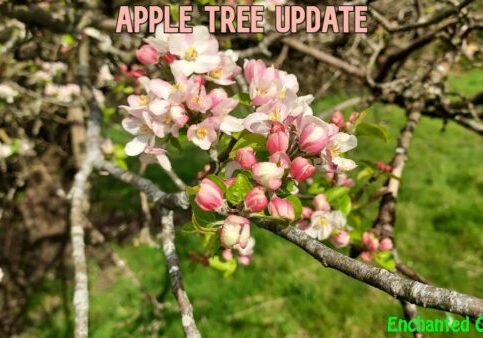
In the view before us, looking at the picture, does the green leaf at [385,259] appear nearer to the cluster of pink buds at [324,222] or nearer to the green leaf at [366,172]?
the cluster of pink buds at [324,222]

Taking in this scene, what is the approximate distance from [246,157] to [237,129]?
0.51 ft

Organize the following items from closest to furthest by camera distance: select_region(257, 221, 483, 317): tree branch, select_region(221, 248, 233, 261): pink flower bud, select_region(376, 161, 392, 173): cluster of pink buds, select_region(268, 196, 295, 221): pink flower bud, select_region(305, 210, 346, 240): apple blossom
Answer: select_region(257, 221, 483, 317): tree branch
select_region(268, 196, 295, 221): pink flower bud
select_region(305, 210, 346, 240): apple blossom
select_region(376, 161, 392, 173): cluster of pink buds
select_region(221, 248, 233, 261): pink flower bud

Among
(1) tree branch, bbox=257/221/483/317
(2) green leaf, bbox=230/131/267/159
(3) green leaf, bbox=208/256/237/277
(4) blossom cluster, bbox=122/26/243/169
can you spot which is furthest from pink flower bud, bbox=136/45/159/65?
(3) green leaf, bbox=208/256/237/277

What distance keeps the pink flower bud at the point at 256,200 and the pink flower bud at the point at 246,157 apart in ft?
0.27

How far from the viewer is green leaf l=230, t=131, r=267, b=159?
4.10 ft

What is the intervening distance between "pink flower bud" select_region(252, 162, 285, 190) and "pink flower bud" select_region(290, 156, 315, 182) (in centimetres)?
4

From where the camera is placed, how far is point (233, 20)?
248 centimetres

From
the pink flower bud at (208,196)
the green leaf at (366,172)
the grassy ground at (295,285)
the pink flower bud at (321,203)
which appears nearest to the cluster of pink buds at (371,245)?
the pink flower bud at (321,203)

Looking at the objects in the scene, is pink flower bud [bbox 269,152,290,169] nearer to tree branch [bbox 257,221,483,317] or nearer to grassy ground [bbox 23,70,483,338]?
tree branch [bbox 257,221,483,317]

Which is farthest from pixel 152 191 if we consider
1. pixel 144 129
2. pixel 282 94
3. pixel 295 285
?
pixel 295 285

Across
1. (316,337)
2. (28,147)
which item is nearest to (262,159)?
(316,337)

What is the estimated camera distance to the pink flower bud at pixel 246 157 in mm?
1180

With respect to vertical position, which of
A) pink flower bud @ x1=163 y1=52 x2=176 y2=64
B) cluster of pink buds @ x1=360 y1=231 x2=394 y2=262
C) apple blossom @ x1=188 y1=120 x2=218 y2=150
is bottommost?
cluster of pink buds @ x1=360 y1=231 x2=394 y2=262

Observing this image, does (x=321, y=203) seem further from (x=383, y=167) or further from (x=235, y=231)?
(x=235, y=231)
